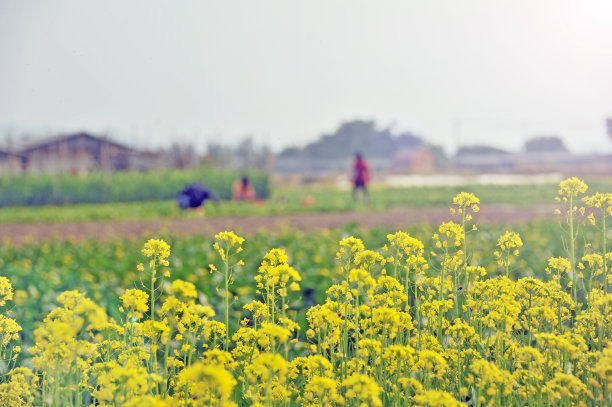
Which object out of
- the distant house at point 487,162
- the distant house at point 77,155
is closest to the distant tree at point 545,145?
the distant house at point 487,162

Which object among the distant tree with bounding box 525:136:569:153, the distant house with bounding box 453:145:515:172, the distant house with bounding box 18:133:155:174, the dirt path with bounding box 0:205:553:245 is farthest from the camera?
the distant tree with bounding box 525:136:569:153

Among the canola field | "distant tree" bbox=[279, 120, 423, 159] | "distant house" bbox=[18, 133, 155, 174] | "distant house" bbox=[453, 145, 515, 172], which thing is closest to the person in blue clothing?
"distant house" bbox=[18, 133, 155, 174]

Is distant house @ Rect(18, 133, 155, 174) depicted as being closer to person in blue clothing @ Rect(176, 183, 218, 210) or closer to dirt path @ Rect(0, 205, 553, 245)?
person in blue clothing @ Rect(176, 183, 218, 210)

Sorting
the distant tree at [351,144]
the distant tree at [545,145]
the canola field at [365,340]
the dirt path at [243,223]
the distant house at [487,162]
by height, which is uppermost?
the distant tree at [351,144]

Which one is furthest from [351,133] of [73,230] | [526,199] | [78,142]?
[73,230]

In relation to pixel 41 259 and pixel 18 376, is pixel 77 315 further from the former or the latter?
pixel 41 259

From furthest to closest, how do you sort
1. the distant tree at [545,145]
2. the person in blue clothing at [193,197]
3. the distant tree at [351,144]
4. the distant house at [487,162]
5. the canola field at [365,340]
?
the distant tree at [351,144], the distant tree at [545,145], the distant house at [487,162], the person in blue clothing at [193,197], the canola field at [365,340]

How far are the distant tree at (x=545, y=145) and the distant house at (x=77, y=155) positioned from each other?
30.9 metres

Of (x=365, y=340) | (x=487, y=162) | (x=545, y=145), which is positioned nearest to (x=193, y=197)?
(x=365, y=340)

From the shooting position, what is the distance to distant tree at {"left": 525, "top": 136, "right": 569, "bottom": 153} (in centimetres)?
4864

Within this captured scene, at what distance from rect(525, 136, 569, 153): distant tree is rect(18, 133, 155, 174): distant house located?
30895mm

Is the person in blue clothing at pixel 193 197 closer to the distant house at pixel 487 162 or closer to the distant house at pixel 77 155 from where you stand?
the distant house at pixel 77 155

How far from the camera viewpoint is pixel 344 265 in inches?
79.0

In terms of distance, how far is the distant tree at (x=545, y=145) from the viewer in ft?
160
